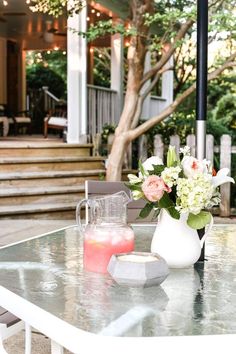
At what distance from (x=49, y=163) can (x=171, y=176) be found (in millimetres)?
5739

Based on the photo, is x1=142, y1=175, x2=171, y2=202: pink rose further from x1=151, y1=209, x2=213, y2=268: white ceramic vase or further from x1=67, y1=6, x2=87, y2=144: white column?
x1=67, y1=6, x2=87, y2=144: white column

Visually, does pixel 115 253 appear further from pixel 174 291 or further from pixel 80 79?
pixel 80 79

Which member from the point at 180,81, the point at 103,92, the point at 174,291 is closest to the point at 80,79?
the point at 103,92

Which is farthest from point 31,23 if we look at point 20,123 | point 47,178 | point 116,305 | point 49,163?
point 116,305

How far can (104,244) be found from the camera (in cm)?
191

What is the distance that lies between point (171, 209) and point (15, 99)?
1338 cm

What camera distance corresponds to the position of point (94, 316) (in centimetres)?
152

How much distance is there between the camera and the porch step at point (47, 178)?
704cm

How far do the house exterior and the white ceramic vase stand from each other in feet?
19.9

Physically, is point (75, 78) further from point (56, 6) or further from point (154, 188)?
point (154, 188)

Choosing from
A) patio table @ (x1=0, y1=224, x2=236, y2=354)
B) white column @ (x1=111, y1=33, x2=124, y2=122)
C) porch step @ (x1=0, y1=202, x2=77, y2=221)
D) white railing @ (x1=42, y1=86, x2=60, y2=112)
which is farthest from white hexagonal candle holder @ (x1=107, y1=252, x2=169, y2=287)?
white railing @ (x1=42, y1=86, x2=60, y2=112)

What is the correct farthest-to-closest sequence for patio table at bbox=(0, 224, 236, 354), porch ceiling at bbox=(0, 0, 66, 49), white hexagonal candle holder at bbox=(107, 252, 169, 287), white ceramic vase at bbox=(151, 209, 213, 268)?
porch ceiling at bbox=(0, 0, 66, 49) → white ceramic vase at bbox=(151, 209, 213, 268) → white hexagonal candle holder at bbox=(107, 252, 169, 287) → patio table at bbox=(0, 224, 236, 354)

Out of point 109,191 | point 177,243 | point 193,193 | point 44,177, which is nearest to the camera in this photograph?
point 193,193

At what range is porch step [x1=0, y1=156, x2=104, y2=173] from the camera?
7.27m
